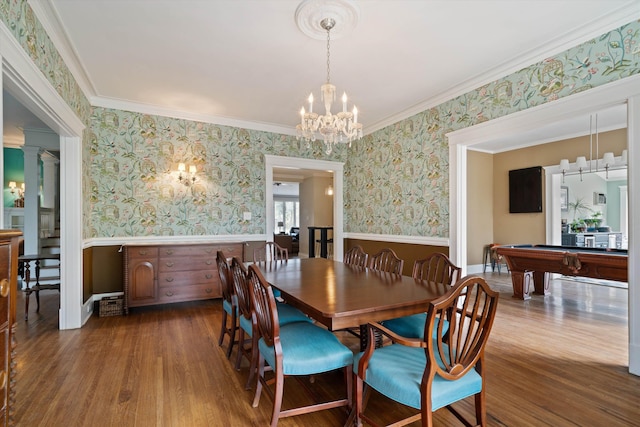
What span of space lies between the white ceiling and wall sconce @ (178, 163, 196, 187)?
0.88 metres

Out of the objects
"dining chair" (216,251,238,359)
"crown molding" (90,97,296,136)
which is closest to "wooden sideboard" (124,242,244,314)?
"dining chair" (216,251,238,359)

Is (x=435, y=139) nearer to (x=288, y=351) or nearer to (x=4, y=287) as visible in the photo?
(x=288, y=351)

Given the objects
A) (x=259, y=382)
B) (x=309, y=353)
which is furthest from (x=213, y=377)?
(x=309, y=353)

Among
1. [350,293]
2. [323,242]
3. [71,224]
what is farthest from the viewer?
[323,242]

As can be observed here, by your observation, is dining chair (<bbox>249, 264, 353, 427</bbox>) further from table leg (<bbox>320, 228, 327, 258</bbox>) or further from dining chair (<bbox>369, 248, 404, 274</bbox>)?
table leg (<bbox>320, 228, 327, 258</bbox>)

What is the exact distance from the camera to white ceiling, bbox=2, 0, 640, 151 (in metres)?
2.39

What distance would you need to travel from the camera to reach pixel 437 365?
4.63ft

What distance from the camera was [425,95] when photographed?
402cm

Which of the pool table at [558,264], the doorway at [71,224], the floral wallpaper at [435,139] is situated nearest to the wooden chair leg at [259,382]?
the doorway at [71,224]

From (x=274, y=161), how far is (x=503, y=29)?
345 cm

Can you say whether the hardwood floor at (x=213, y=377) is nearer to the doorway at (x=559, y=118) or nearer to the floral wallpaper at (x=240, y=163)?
the doorway at (x=559, y=118)

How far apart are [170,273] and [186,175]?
4.67 ft

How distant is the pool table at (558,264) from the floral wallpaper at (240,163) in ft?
4.70

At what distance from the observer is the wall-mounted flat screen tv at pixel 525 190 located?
625 cm
